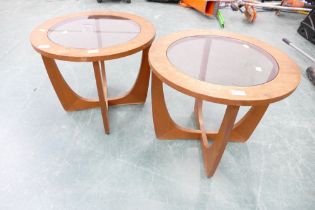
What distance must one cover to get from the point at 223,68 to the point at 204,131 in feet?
1.92

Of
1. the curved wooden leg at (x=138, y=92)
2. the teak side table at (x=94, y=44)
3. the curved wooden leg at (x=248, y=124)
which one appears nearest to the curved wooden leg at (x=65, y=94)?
the teak side table at (x=94, y=44)

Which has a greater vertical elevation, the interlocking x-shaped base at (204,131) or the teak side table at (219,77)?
the teak side table at (219,77)

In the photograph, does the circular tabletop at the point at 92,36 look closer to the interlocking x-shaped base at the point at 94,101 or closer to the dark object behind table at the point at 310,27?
the interlocking x-shaped base at the point at 94,101

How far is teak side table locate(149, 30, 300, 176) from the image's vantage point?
1.07 metres

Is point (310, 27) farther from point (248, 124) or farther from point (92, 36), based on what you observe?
point (92, 36)

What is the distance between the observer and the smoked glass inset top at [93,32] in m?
1.53

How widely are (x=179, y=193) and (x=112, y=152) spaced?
1.88 feet

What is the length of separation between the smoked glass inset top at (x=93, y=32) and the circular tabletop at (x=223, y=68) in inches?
14.0

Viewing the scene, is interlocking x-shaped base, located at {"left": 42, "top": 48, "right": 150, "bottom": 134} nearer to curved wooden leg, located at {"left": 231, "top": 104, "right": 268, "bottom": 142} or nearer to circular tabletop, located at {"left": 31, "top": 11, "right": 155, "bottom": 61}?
circular tabletop, located at {"left": 31, "top": 11, "right": 155, "bottom": 61}

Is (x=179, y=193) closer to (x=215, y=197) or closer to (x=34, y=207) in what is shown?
(x=215, y=197)

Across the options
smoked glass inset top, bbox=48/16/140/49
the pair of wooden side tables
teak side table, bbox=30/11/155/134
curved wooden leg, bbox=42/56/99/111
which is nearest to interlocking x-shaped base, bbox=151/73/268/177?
the pair of wooden side tables

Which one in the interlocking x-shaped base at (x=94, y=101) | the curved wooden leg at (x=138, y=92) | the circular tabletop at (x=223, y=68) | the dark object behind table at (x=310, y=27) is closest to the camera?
the circular tabletop at (x=223, y=68)

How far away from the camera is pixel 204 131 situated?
5.78 ft

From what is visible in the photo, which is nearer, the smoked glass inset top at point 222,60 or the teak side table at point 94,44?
the smoked glass inset top at point 222,60
